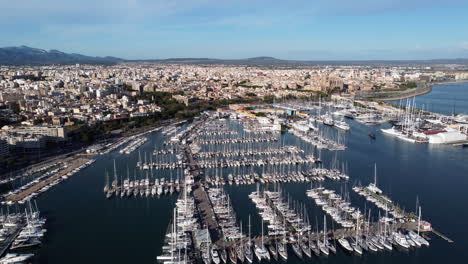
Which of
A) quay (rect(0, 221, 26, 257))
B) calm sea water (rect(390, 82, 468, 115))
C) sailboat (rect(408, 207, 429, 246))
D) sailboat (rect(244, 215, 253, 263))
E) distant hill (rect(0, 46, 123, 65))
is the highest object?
distant hill (rect(0, 46, 123, 65))

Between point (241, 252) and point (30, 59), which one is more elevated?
point (30, 59)

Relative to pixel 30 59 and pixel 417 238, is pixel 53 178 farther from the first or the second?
pixel 30 59

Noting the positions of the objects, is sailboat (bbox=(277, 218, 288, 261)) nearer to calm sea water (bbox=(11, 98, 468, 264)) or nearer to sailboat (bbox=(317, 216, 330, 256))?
calm sea water (bbox=(11, 98, 468, 264))

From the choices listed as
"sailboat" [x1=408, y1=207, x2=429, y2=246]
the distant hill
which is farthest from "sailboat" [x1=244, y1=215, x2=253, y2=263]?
the distant hill

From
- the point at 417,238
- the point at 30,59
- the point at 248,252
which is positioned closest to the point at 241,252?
the point at 248,252

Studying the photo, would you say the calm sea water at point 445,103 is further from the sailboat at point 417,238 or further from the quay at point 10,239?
the quay at point 10,239

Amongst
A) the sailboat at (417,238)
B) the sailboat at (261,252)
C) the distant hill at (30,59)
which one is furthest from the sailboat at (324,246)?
the distant hill at (30,59)
